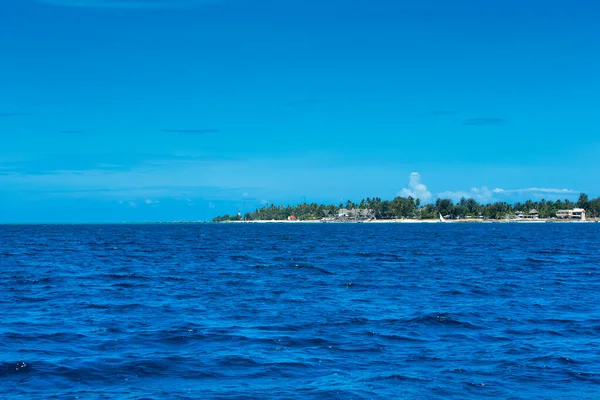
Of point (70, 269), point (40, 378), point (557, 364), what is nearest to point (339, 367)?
point (557, 364)


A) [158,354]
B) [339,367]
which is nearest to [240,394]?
[339,367]

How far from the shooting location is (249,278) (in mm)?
45438

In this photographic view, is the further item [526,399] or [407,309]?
[407,309]

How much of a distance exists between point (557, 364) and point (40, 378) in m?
16.4

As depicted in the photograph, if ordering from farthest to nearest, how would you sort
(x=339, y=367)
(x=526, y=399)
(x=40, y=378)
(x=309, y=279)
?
1. (x=309, y=279)
2. (x=339, y=367)
3. (x=40, y=378)
4. (x=526, y=399)

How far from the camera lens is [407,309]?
97.7 ft

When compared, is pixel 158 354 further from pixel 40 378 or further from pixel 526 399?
pixel 526 399

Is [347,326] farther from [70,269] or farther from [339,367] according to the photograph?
[70,269]

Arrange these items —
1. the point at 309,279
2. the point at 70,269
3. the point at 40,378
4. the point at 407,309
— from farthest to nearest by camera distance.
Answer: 1. the point at 70,269
2. the point at 309,279
3. the point at 407,309
4. the point at 40,378

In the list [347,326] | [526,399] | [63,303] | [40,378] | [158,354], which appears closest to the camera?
[526,399]

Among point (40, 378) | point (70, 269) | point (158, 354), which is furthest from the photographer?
point (70, 269)

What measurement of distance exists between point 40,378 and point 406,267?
4197cm

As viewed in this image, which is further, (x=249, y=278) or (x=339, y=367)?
(x=249, y=278)

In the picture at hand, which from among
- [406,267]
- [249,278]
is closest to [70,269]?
[249,278]
